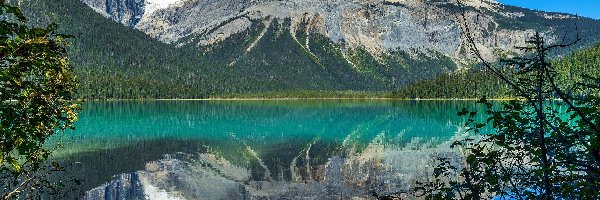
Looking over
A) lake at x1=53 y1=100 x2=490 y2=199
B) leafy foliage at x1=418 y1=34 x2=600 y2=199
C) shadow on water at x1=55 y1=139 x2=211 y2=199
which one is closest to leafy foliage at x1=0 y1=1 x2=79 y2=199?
leafy foliage at x1=418 y1=34 x2=600 y2=199

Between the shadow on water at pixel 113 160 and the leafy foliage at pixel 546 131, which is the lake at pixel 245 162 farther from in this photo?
the leafy foliage at pixel 546 131

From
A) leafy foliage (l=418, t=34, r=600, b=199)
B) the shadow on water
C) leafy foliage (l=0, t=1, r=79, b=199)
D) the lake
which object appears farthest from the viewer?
the shadow on water

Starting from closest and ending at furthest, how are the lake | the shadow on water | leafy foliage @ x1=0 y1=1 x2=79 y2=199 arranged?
leafy foliage @ x1=0 y1=1 x2=79 y2=199, the lake, the shadow on water

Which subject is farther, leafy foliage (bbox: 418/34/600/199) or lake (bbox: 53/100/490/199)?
lake (bbox: 53/100/490/199)

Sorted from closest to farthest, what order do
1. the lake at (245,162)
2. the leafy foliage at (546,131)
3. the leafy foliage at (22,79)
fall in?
the leafy foliage at (546,131), the leafy foliage at (22,79), the lake at (245,162)

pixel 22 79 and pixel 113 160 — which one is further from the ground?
pixel 22 79

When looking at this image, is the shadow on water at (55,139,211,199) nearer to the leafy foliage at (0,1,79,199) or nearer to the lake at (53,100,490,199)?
the lake at (53,100,490,199)

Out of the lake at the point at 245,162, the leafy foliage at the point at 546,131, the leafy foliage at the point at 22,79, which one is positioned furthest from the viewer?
the lake at the point at 245,162

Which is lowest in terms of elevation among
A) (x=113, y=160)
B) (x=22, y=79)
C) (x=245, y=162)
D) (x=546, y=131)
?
(x=245, y=162)

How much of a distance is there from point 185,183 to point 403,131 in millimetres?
46838

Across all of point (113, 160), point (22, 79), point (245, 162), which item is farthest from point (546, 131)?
point (113, 160)

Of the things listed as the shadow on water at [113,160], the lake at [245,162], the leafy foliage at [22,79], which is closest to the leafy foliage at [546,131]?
Answer: the leafy foliage at [22,79]

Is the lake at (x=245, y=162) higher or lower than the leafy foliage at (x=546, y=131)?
lower

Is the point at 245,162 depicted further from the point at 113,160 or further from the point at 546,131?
the point at 546,131
